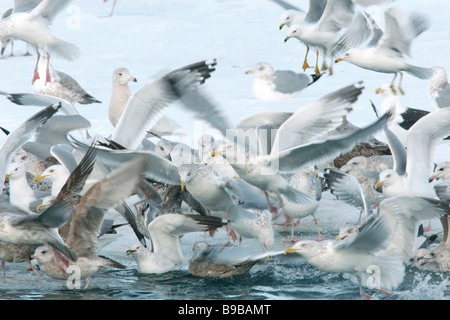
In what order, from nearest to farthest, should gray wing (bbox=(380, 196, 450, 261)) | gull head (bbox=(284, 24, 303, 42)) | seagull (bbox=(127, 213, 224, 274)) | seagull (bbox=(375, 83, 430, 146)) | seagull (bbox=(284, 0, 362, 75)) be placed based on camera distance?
gray wing (bbox=(380, 196, 450, 261)) < seagull (bbox=(127, 213, 224, 274)) < seagull (bbox=(375, 83, 430, 146)) < seagull (bbox=(284, 0, 362, 75)) < gull head (bbox=(284, 24, 303, 42))

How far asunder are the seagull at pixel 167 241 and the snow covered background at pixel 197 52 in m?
2.92

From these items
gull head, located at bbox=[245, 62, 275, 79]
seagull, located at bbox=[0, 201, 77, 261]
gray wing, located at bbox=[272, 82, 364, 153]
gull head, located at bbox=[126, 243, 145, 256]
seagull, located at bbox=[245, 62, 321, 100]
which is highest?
gull head, located at bbox=[245, 62, 275, 79]

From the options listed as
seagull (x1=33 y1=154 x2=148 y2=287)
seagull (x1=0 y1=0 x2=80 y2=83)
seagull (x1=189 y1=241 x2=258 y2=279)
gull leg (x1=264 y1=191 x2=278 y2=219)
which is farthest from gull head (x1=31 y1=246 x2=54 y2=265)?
seagull (x1=0 y1=0 x2=80 y2=83)

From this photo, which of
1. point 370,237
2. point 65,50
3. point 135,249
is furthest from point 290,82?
point 370,237

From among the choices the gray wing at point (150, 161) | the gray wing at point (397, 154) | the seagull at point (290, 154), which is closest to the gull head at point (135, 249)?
the gray wing at point (150, 161)

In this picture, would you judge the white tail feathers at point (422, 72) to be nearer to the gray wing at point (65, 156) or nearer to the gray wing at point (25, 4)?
the gray wing at point (65, 156)

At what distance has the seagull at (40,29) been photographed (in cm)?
904

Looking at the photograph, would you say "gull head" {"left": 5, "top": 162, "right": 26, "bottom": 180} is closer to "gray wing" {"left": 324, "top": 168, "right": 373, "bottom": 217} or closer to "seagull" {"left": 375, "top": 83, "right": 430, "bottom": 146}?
"gray wing" {"left": 324, "top": 168, "right": 373, "bottom": 217}

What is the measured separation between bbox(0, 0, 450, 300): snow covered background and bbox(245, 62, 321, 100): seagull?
55 centimetres

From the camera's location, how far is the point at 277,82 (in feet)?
31.0

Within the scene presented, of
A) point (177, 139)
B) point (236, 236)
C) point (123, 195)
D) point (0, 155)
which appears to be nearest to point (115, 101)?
point (177, 139)

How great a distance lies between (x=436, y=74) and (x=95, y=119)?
13.7 ft

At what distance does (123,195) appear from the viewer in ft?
16.6

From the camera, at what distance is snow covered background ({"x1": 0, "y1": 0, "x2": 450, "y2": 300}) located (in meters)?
10.4
